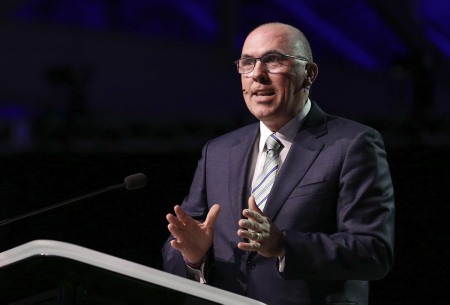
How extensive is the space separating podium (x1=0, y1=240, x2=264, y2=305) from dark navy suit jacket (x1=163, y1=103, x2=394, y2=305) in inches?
16.9

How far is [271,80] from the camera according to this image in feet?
4.96

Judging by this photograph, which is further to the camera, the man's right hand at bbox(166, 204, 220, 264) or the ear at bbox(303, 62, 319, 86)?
the ear at bbox(303, 62, 319, 86)

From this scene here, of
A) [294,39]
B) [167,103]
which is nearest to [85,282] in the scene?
[294,39]

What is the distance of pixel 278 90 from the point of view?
1507mm

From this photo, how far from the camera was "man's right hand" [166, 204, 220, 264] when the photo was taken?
1.37 m

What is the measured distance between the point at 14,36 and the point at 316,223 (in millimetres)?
9247

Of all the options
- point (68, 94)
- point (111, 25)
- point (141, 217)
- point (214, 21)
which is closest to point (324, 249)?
point (141, 217)

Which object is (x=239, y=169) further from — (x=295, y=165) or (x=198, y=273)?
(x=198, y=273)

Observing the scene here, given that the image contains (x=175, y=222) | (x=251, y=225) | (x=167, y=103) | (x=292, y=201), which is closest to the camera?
(x=251, y=225)

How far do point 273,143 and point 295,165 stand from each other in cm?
10

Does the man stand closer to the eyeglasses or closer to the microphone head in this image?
the eyeglasses

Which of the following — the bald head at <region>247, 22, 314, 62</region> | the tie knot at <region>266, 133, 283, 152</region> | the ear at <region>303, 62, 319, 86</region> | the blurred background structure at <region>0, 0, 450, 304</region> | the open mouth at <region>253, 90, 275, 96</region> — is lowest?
the blurred background structure at <region>0, 0, 450, 304</region>

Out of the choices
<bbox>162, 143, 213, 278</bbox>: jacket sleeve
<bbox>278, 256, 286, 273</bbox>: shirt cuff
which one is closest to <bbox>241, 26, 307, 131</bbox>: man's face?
<bbox>162, 143, 213, 278</bbox>: jacket sleeve

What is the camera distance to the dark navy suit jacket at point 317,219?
136cm
